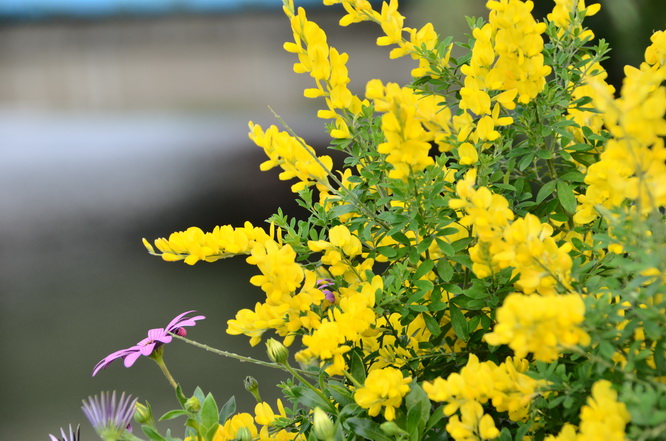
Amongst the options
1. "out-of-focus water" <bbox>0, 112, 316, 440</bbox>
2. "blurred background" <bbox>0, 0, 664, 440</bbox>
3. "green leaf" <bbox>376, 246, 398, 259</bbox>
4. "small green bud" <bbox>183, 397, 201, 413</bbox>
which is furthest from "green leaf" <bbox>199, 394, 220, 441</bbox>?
"blurred background" <bbox>0, 0, 664, 440</bbox>

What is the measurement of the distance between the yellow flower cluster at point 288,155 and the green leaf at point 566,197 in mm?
135

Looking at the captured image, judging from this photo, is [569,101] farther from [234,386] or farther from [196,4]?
[196,4]

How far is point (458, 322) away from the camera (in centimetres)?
38

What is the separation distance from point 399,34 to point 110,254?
1890 millimetres

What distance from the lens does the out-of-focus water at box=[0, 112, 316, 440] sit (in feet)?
5.45

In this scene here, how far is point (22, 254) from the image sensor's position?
2.17 m

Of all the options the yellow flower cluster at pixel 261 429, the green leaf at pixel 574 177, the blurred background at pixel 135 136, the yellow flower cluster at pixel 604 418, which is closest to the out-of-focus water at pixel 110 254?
the blurred background at pixel 135 136

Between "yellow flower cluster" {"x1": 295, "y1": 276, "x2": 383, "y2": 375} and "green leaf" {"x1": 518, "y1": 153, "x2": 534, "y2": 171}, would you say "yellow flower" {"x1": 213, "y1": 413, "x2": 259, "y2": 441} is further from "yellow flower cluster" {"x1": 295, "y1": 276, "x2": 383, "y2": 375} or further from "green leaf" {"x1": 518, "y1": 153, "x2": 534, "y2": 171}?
"green leaf" {"x1": 518, "y1": 153, "x2": 534, "y2": 171}

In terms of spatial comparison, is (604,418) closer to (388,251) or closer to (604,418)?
(604,418)


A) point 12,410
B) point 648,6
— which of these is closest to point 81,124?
point 12,410

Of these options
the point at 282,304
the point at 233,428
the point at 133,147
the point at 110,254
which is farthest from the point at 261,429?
the point at 133,147

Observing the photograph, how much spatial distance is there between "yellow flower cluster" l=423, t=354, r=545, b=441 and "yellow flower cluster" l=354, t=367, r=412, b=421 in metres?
0.03

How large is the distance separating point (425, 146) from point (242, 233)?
0.13 m

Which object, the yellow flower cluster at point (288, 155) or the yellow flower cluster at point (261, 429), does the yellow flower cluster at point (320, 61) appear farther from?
the yellow flower cluster at point (261, 429)
